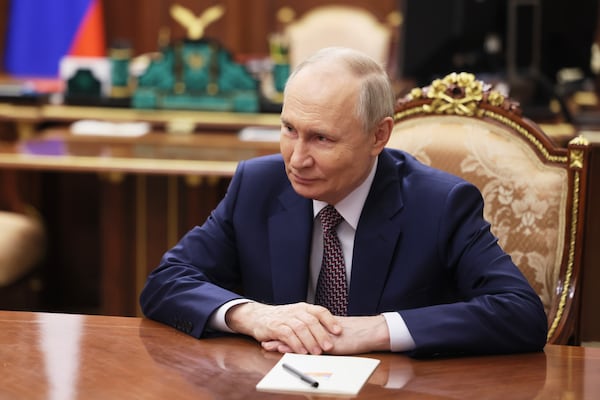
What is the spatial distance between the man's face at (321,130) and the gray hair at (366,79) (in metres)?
0.02

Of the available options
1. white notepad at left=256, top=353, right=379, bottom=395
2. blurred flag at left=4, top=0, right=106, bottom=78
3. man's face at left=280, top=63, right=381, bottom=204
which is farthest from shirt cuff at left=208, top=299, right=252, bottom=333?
blurred flag at left=4, top=0, right=106, bottom=78

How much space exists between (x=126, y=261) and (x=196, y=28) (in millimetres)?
1240

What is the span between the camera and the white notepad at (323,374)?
175cm

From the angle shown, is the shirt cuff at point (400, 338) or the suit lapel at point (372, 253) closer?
the shirt cuff at point (400, 338)

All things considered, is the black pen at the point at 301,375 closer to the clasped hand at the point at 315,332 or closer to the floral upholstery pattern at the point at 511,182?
the clasped hand at the point at 315,332

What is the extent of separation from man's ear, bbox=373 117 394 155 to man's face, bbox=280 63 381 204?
39mm

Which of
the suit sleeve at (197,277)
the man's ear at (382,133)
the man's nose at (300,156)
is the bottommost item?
the suit sleeve at (197,277)

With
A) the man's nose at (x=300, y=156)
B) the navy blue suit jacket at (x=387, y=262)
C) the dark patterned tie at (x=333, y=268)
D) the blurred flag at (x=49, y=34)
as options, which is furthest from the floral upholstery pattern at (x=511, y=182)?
the blurred flag at (x=49, y=34)

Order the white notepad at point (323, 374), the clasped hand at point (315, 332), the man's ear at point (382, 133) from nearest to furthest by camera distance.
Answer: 1. the white notepad at point (323, 374)
2. the clasped hand at point (315, 332)
3. the man's ear at point (382, 133)

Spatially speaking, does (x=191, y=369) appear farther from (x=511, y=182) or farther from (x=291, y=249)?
(x=511, y=182)

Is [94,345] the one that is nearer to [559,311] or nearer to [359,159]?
[359,159]

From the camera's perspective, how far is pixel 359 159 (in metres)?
2.22

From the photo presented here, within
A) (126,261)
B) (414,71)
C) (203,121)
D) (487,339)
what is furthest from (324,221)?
(414,71)

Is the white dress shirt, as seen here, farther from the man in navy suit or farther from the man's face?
the man's face
